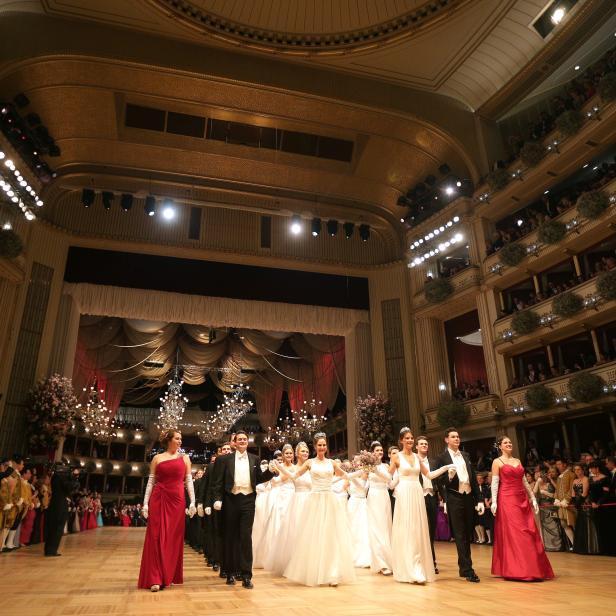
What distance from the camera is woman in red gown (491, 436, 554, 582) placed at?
565 centimetres

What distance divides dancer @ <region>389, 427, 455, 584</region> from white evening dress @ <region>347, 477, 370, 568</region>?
1.56 metres

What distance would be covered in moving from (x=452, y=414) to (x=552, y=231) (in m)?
5.17

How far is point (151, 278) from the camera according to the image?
15859 mm

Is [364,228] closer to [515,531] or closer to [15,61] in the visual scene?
[15,61]

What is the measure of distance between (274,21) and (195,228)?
644cm

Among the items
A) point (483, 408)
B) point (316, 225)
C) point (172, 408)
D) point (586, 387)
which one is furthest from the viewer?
point (172, 408)

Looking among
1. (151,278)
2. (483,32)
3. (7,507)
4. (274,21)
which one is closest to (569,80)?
(483,32)

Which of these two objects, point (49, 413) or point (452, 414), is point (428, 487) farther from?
point (49, 413)

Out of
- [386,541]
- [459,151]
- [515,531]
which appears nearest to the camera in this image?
[515,531]

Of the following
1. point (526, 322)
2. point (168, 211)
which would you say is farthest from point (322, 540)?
point (168, 211)

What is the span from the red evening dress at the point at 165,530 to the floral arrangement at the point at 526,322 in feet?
32.9

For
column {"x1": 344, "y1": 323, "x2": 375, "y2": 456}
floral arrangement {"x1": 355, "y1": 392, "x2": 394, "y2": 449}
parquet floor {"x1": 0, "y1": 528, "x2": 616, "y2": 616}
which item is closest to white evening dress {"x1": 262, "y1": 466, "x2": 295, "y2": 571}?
parquet floor {"x1": 0, "y1": 528, "x2": 616, "y2": 616}

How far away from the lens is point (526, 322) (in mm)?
13289

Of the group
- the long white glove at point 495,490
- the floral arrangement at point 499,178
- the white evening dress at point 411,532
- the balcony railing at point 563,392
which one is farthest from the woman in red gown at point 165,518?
the floral arrangement at point 499,178
